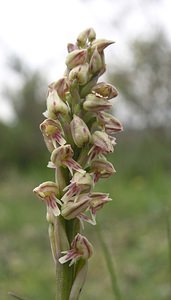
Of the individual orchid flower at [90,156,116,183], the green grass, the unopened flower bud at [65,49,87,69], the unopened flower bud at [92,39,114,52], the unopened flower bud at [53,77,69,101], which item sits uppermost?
the unopened flower bud at [92,39,114,52]

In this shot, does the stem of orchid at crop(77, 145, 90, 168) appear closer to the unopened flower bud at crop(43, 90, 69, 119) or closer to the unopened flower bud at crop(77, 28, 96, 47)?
the unopened flower bud at crop(43, 90, 69, 119)

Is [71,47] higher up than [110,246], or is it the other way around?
[71,47]

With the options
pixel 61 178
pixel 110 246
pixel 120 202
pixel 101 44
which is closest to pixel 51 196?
pixel 61 178

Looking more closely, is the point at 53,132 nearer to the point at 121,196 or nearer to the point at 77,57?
the point at 77,57

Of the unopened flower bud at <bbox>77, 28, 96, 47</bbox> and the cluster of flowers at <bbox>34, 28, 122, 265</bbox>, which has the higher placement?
the unopened flower bud at <bbox>77, 28, 96, 47</bbox>

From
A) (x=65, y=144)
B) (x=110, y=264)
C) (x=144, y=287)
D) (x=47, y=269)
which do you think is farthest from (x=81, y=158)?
(x=47, y=269)

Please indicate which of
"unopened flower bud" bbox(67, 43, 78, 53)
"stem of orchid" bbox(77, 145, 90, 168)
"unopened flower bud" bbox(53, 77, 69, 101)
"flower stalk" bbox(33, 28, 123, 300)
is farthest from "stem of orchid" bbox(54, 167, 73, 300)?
"unopened flower bud" bbox(67, 43, 78, 53)

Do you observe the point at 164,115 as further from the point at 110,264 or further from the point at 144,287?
the point at 110,264
